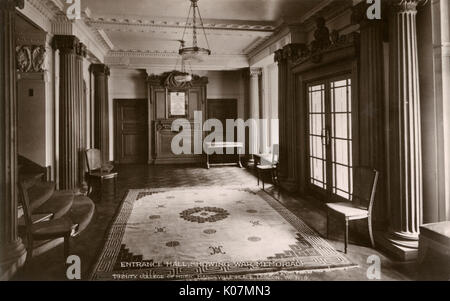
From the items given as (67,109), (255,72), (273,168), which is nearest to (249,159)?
(255,72)

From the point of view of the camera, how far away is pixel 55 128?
621 cm

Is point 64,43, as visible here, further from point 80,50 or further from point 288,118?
point 288,118

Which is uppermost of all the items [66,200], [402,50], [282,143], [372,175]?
[402,50]

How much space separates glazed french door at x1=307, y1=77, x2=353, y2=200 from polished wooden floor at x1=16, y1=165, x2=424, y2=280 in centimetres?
54

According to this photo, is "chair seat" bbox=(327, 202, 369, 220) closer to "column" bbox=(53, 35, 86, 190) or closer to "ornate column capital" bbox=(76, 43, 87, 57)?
"column" bbox=(53, 35, 86, 190)

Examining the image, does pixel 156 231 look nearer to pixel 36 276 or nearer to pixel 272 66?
pixel 36 276

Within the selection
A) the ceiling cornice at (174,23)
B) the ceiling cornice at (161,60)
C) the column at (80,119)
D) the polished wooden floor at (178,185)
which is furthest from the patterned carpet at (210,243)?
the ceiling cornice at (161,60)

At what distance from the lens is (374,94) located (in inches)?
166

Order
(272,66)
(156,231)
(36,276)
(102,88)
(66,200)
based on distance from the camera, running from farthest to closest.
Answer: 1. (272,66)
2. (102,88)
3. (66,200)
4. (156,231)
5. (36,276)

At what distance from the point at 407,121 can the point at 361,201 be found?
114 centimetres

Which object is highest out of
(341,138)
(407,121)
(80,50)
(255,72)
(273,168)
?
(255,72)

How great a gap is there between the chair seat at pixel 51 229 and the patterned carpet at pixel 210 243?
0.50m

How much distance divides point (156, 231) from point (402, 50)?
3.75 m
